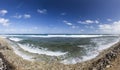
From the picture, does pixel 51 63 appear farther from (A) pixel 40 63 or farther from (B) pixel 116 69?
(B) pixel 116 69

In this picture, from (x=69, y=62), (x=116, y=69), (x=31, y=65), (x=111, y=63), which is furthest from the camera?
(x=69, y=62)

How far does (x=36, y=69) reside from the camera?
1402 centimetres

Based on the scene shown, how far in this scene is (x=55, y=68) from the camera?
47.3 ft

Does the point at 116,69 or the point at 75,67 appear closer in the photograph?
the point at 116,69

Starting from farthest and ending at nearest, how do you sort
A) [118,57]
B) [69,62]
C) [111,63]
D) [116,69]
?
[69,62]
[118,57]
[111,63]
[116,69]

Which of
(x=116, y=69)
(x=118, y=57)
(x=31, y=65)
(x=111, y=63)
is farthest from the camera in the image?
(x=31, y=65)

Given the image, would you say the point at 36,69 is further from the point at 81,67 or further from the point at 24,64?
the point at 81,67

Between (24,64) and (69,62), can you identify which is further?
(69,62)

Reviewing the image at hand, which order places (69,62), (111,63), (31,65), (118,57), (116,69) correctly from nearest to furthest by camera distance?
(116,69) < (111,63) < (118,57) < (31,65) < (69,62)

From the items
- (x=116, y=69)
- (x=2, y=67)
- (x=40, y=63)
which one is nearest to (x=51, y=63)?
(x=40, y=63)

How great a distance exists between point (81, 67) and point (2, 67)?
19.3ft

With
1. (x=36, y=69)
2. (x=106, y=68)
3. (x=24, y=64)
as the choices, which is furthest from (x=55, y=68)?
(x=106, y=68)

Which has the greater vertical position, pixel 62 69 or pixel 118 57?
pixel 118 57

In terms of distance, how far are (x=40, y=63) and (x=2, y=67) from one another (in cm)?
450
